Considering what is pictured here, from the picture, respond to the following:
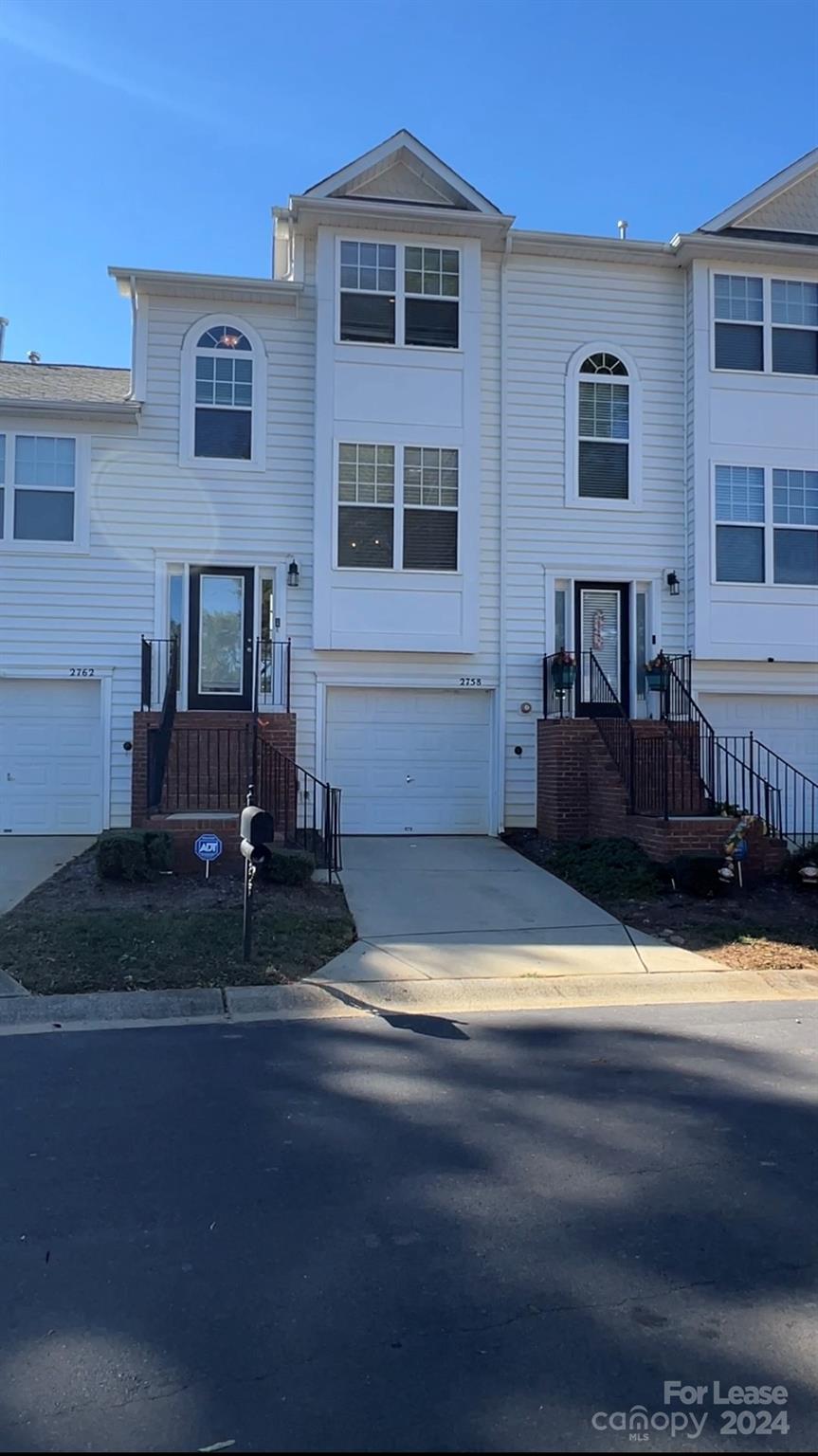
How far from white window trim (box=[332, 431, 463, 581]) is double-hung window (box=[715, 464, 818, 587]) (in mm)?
3751

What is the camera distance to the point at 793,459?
47.4 ft

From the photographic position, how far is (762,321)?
14508 mm

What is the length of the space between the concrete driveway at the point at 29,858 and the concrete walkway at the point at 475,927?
321cm

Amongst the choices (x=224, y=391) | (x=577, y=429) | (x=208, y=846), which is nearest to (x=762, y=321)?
(x=577, y=429)

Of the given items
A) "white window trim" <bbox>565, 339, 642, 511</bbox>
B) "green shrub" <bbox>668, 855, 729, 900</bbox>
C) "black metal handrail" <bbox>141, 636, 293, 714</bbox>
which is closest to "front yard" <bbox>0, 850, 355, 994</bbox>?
"green shrub" <bbox>668, 855, 729, 900</bbox>

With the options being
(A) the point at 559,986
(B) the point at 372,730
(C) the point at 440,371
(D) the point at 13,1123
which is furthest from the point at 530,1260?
(C) the point at 440,371

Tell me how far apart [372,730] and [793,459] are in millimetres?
Result: 7288

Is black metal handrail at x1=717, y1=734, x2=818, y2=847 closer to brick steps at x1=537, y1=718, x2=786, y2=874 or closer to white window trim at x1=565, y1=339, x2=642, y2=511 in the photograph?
brick steps at x1=537, y1=718, x2=786, y2=874

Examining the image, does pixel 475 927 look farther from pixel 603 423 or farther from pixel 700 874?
pixel 603 423

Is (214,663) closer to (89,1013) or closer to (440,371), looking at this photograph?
(440,371)

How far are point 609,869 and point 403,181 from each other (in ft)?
32.6

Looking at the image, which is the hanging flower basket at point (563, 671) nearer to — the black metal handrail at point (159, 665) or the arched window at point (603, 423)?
the arched window at point (603, 423)

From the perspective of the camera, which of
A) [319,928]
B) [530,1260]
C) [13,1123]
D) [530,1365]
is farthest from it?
[319,928]

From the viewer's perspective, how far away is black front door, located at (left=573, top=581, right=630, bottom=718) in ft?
47.2
